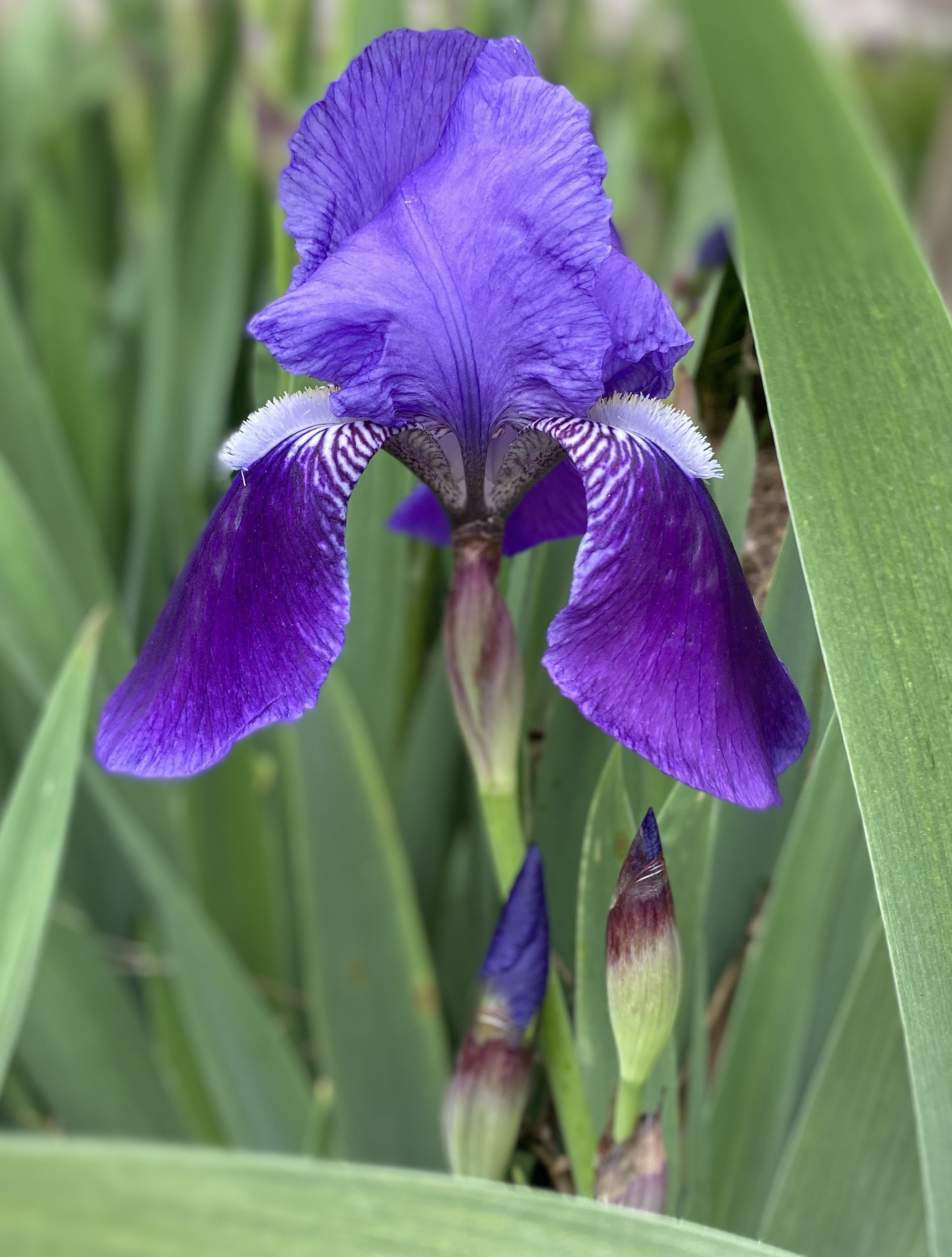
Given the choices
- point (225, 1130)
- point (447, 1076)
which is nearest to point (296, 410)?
point (447, 1076)

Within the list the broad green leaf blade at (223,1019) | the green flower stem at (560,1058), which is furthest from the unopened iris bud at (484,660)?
the broad green leaf blade at (223,1019)

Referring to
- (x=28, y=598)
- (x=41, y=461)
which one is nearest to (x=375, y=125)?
(x=28, y=598)

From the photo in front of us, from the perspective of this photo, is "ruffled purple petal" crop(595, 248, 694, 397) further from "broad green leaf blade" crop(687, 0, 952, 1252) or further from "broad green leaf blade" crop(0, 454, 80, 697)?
"broad green leaf blade" crop(0, 454, 80, 697)

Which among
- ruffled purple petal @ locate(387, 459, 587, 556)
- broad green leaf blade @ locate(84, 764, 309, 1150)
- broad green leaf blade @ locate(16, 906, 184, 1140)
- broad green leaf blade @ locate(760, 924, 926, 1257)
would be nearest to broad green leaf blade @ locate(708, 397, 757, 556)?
ruffled purple petal @ locate(387, 459, 587, 556)

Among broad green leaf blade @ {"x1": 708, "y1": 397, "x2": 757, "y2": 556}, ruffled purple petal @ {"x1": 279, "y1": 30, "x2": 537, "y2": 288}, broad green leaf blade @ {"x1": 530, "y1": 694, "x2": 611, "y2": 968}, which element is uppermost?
ruffled purple petal @ {"x1": 279, "y1": 30, "x2": 537, "y2": 288}

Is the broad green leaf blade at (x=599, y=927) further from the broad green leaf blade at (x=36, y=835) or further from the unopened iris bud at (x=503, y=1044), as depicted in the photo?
the broad green leaf blade at (x=36, y=835)

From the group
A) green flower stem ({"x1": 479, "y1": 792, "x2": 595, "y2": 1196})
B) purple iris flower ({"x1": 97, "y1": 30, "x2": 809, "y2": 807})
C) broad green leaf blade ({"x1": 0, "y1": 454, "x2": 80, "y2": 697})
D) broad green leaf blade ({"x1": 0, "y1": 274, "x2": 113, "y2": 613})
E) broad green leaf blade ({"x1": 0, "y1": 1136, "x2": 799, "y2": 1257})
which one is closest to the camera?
broad green leaf blade ({"x1": 0, "y1": 1136, "x2": 799, "y2": 1257})
